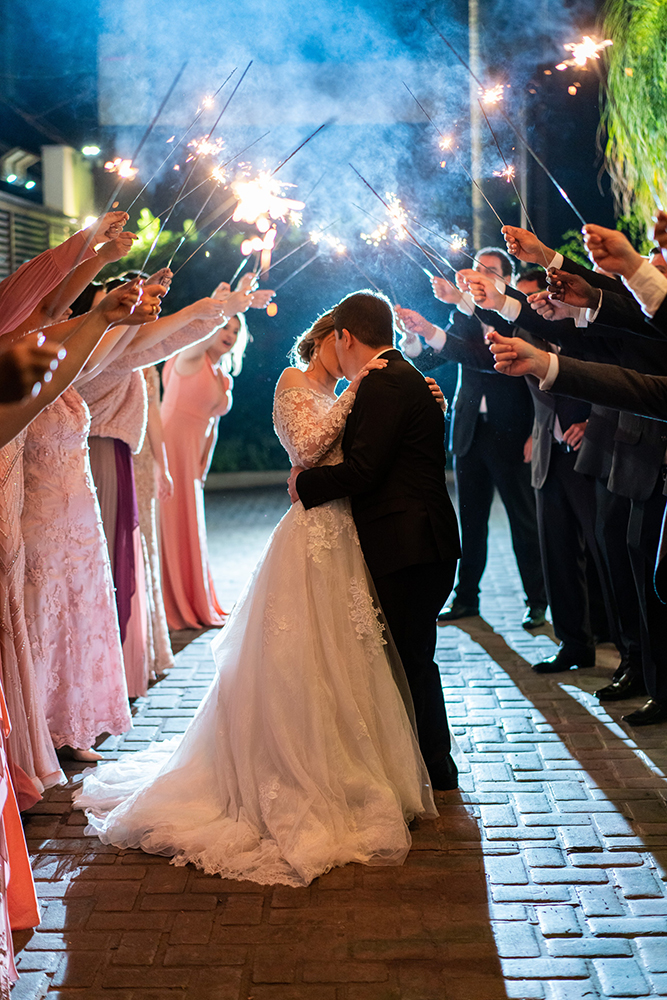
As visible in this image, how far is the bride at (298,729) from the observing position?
2.97 meters

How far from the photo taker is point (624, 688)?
176 inches

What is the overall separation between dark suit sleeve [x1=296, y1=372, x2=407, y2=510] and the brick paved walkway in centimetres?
131

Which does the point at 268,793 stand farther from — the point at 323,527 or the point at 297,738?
the point at 323,527

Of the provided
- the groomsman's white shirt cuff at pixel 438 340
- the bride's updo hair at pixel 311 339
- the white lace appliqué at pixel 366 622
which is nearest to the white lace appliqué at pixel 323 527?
the white lace appliqué at pixel 366 622

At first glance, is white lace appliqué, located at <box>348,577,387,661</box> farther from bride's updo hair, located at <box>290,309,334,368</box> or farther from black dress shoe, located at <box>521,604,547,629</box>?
black dress shoe, located at <box>521,604,547,629</box>

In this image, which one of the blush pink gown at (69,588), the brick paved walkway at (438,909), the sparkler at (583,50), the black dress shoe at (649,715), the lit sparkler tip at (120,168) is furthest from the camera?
the sparkler at (583,50)

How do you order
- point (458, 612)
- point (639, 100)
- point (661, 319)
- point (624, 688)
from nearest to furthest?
1. point (661, 319)
2. point (624, 688)
3. point (639, 100)
4. point (458, 612)

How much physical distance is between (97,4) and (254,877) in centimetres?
410

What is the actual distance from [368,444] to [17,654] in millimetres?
1596

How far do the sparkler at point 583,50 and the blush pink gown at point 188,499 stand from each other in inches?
121

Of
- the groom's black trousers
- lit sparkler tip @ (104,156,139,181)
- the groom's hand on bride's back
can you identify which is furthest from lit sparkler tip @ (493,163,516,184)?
the groom's black trousers

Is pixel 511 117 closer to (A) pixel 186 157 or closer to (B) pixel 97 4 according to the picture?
(A) pixel 186 157

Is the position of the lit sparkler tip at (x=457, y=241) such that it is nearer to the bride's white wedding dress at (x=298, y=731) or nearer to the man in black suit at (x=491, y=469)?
the man in black suit at (x=491, y=469)

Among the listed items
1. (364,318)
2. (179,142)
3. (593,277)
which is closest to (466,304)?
(593,277)
